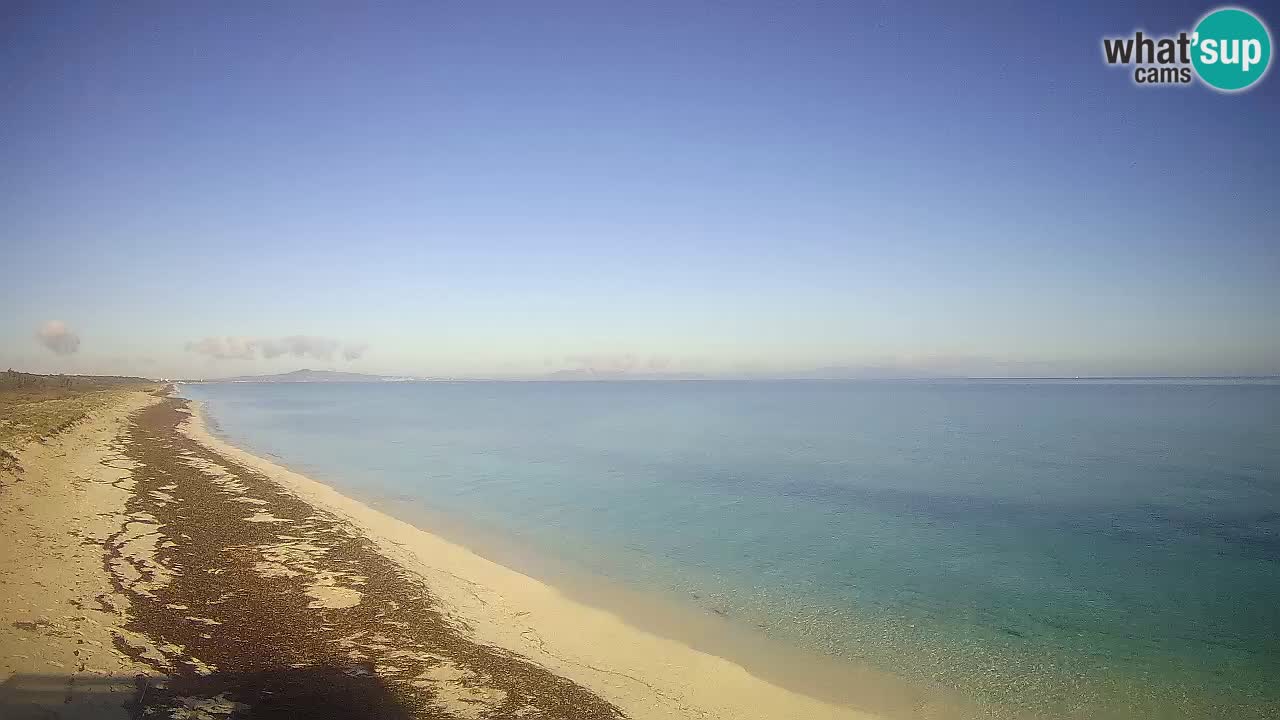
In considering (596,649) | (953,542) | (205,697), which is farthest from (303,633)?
(953,542)

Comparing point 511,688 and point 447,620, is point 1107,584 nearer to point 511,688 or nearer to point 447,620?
point 511,688

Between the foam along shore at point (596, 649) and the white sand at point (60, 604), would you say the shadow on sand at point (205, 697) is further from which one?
the foam along shore at point (596, 649)

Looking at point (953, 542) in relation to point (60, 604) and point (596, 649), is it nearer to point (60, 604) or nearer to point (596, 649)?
point (596, 649)

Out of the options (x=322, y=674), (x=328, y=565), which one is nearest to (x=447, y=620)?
(x=322, y=674)

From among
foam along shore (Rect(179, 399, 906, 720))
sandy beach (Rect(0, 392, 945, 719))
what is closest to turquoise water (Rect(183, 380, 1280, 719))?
foam along shore (Rect(179, 399, 906, 720))

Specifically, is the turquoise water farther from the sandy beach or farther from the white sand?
the white sand
